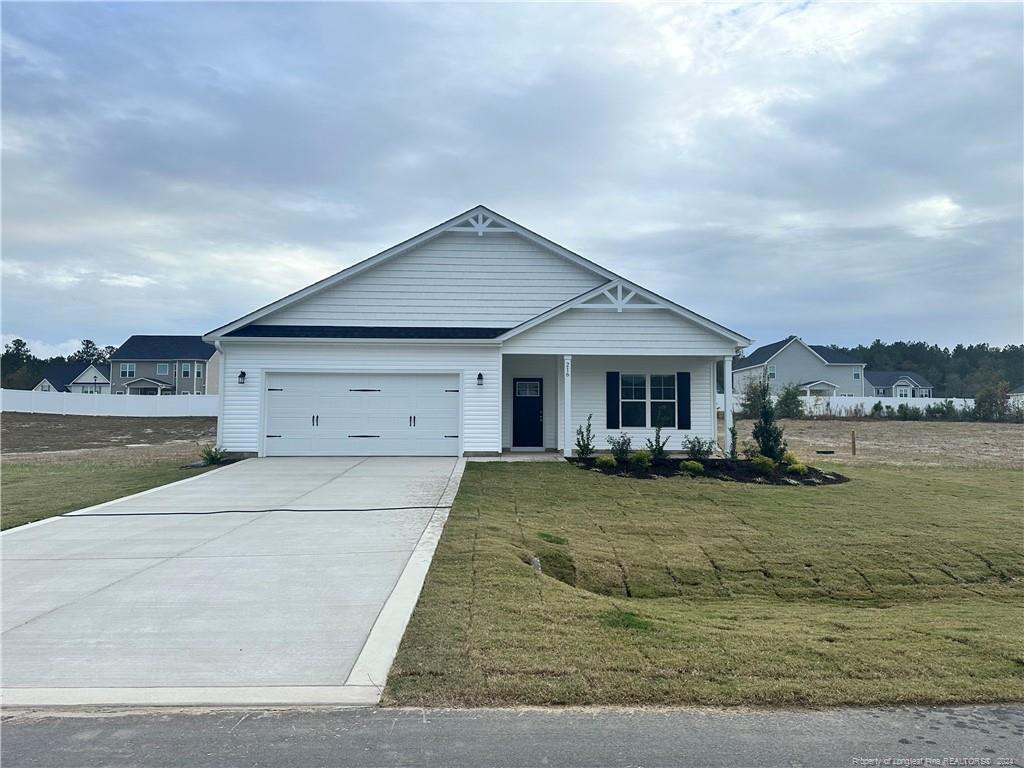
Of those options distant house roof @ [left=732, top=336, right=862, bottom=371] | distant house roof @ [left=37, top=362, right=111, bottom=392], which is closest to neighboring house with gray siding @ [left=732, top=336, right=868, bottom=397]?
distant house roof @ [left=732, top=336, right=862, bottom=371]

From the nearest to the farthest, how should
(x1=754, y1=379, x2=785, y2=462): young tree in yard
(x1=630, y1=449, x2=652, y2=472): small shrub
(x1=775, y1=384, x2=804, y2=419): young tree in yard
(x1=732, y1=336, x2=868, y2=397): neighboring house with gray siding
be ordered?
(x1=630, y1=449, x2=652, y2=472): small shrub
(x1=754, y1=379, x2=785, y2=462): young tree in yard
(x1=775, y1=384, x2=804, y2=419): young tree in yard
(x1=732, y1=336, x2=868, y2=397): neighboring house with gray siding

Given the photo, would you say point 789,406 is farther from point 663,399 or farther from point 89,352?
point 89,352

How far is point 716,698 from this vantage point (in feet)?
13.5

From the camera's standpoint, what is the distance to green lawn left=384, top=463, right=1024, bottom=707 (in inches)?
169

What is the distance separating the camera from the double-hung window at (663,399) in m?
17.9

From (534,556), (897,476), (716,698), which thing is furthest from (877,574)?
(897,476)

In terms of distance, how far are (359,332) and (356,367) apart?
999 millimetres

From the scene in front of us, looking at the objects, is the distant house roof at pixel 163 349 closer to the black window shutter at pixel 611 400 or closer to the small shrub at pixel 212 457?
the small shrub at pixel 212 457

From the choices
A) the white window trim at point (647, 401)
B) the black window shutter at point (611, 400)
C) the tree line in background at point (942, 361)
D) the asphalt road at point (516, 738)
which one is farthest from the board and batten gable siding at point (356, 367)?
the tree line in background at point (942, 361)

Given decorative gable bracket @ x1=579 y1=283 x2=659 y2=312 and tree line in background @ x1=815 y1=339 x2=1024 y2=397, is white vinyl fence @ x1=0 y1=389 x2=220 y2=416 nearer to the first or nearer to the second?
decorative gable bracket @ x1=579 y1=283 x2=659 y2=312

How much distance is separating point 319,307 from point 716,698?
1567cm

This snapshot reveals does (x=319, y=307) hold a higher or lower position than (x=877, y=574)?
higher

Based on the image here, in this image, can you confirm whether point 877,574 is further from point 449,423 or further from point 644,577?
point 449,423

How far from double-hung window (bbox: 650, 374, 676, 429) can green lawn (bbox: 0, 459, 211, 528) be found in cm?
1127
